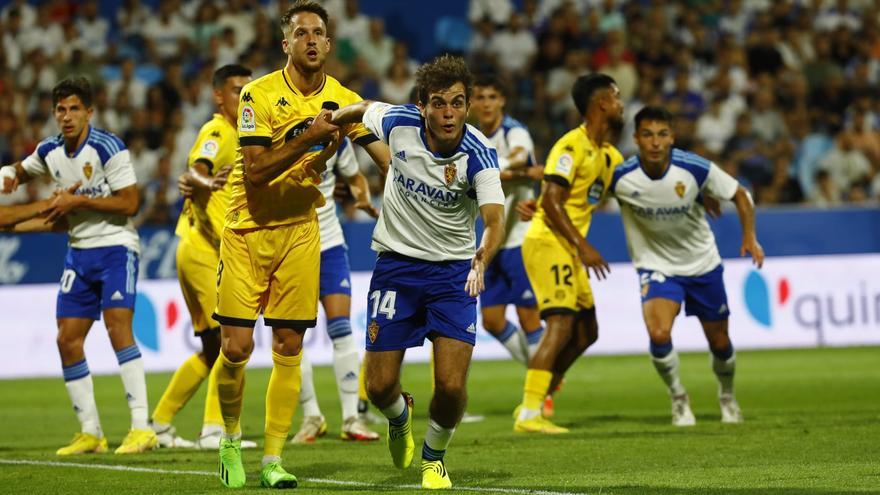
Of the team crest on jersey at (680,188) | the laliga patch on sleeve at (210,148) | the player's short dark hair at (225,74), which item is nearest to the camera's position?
the laliga patch on sleeve at (210,148)

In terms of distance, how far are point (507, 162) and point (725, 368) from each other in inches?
98.9

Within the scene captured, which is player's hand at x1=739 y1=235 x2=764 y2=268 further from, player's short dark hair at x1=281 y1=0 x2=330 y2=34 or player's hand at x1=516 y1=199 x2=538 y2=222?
player's short dark hair at x1=281 y1=0 x2=330 y2=34

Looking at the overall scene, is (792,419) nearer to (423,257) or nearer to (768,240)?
(423,257)

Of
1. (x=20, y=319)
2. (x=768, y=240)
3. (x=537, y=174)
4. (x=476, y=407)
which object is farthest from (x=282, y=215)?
(x=768, y=240)

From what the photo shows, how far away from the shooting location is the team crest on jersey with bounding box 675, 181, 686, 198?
11016 mm

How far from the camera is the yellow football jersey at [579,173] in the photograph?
36.1 ft

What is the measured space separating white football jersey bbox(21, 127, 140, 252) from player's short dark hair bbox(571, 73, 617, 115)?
12.0ft

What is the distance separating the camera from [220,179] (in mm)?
9734

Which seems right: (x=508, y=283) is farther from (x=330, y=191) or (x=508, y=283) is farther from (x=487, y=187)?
(x=487, y=187)

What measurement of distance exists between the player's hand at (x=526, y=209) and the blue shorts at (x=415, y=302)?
12.9ft

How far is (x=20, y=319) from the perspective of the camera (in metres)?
17.4

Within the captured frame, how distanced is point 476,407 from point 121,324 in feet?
13.4

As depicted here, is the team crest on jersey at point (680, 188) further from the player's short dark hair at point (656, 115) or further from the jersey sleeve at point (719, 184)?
the player's short dark hair at point (656, 115)

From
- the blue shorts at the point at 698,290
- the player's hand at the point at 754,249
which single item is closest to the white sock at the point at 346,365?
the blue shorts at the point at 698,290
